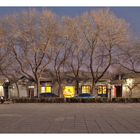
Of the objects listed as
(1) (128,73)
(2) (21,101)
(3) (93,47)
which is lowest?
(2) (21,101)

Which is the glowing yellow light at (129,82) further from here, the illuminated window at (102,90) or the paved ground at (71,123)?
the paved ground at (71,123)

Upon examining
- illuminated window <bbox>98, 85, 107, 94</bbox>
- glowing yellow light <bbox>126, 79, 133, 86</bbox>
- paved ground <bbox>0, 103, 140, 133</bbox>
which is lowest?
paved ground <bbox>0, 103, 140, 133</bbox>

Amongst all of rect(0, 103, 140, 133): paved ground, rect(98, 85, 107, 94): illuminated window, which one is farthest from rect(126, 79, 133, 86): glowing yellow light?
rect(0, 103, 140, 133): paved ground

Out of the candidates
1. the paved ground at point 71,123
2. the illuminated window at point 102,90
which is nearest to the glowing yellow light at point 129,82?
the illuminated window at point 102,90

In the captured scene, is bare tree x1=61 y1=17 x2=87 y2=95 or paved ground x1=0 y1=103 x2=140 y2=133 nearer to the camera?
paved ground x1=0 y1=103 x2=140 y2=133

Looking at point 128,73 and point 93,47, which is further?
point 128,73

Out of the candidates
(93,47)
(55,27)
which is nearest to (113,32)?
(93,47)

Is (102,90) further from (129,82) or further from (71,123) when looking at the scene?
(71,123)

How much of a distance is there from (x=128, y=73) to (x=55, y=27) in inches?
619

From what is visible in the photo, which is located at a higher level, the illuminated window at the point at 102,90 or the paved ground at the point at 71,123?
the illuminated window at the point at 102,90

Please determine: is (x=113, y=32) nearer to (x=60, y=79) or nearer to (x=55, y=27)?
(x=55, y=27)

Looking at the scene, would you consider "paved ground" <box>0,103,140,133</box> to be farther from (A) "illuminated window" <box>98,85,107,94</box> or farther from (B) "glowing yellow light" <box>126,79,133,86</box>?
(A) "illuminated window" <box>98,85,107,94</box>

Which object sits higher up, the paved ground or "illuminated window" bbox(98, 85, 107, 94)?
"illuminated window" bbox(98, 85, 107, 94)

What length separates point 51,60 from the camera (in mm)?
50031
